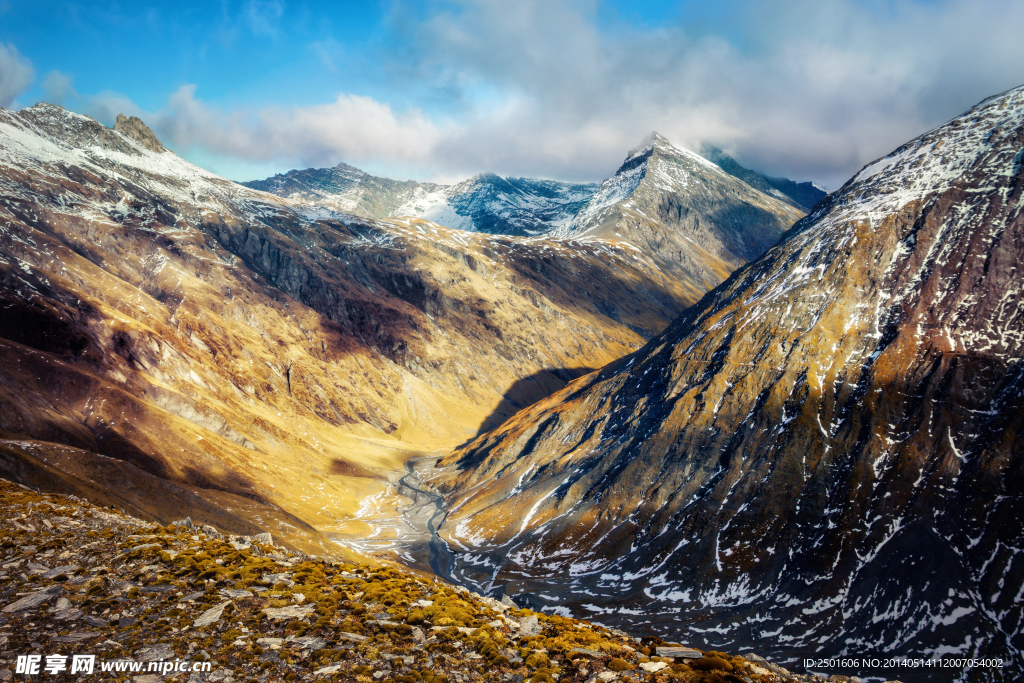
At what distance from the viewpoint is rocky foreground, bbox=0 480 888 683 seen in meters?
18.7

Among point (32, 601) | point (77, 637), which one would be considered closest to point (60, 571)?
point (32, 601)

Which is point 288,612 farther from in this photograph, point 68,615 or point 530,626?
point 530,626

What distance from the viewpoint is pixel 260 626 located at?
21828mm

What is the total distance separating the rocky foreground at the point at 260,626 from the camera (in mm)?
18656

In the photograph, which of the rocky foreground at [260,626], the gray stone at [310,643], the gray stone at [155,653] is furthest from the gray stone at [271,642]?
the gray stone at [155,653]

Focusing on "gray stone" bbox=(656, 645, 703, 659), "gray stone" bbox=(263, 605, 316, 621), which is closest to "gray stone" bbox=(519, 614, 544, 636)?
"gray stone" bbox=(656, 645, 703, 659)

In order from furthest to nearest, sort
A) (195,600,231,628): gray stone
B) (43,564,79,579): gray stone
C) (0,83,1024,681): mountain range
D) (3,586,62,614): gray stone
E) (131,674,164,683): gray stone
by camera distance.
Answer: (0,83,1024,681): mountain range < (43,564,79,579): gray stone < (195,600,231,628): gray stone < (3,586,62,614): gray stone < (131,674,164,683): gray stone

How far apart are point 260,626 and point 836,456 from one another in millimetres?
83480

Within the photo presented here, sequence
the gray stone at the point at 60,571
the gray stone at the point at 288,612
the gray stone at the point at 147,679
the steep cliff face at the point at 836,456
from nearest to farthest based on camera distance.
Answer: the gray stone at the point at 147,679 < the gray stone at the point at 288,612 < the gray stone at the point at 60,571 < the steep cliff face at the point at 836,456

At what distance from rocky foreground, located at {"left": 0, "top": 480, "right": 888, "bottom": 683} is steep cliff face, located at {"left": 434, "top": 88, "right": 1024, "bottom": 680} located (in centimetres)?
5180

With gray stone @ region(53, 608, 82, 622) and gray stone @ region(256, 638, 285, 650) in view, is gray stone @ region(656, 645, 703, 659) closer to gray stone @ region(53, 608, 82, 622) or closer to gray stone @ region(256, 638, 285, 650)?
gray stone @ region(256, 638, 285, 650)

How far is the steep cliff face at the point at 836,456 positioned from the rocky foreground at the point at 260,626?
170 ft

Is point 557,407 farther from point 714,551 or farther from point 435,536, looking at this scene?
point 714,551

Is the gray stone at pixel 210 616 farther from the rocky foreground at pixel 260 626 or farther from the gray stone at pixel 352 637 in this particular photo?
the gray stone at pixel 352 637
